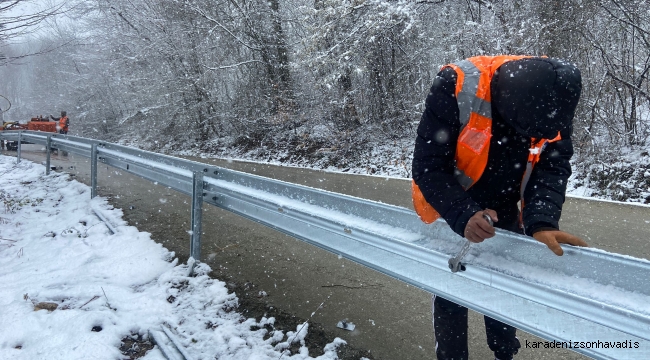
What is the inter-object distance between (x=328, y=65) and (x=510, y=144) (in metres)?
13.2

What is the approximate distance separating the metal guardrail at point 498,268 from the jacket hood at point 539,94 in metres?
0.52

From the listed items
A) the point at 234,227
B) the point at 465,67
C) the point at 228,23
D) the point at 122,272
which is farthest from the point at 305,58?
the point at 465,67

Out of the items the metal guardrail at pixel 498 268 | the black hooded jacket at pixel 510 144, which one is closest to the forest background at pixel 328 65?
the metal guardrail at pixel 498 268

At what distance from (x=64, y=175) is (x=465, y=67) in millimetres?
9208

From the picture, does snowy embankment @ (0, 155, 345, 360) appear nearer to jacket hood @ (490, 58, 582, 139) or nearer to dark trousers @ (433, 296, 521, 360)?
dark trousers @ (433, 296, 521, 360)

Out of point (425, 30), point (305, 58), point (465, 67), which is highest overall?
point (425, 30)

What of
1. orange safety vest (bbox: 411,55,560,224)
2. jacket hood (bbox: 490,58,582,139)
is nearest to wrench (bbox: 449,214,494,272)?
orange safety vest (bbox: 411,55,560,224)

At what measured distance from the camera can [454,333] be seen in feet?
7.32

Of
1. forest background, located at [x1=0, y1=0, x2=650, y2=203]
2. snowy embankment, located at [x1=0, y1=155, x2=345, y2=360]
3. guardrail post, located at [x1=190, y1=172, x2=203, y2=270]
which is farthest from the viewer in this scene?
forest background, located at [x1=0, y1=0, x2=650, y2=203]

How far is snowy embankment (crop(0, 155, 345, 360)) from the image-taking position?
8.43ft

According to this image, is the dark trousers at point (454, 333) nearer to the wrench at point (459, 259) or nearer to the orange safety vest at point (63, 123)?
the wrench at point (459, 259)

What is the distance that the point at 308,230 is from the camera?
287cm

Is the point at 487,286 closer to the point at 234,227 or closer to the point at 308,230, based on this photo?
the point at 308,230

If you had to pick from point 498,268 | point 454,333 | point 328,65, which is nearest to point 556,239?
point 498,268
